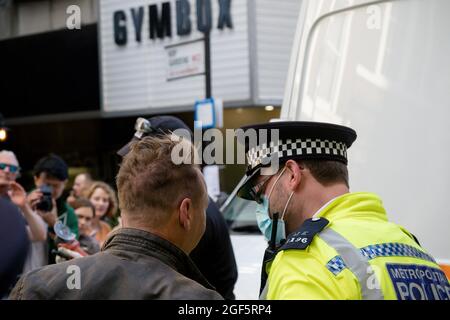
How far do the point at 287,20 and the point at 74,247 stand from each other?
33.1ft

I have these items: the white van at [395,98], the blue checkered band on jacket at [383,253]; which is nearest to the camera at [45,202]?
the white van at [395,98]

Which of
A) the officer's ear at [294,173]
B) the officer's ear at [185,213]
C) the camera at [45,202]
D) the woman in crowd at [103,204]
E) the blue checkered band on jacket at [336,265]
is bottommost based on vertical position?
the woman in crowd at [103,204]

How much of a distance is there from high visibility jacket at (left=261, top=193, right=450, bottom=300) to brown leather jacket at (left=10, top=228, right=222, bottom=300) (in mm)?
236

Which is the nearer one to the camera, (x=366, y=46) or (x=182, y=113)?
(x=366, y=46)

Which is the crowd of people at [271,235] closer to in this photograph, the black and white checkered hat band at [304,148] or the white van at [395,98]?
the black and white checkered hat band at [304,148]

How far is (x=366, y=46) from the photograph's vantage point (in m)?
3.18

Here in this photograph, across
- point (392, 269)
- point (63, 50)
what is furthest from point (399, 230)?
point (63, 50)

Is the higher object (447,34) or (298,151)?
(447,34)

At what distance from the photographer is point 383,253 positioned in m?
1.81

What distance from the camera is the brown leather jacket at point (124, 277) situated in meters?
1.75

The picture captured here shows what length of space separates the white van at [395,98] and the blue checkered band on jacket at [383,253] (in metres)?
0.95

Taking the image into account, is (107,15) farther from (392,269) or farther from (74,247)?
(392,269)

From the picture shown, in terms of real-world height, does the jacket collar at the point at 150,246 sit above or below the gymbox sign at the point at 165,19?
below

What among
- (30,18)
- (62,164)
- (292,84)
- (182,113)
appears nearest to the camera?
(292,84)
